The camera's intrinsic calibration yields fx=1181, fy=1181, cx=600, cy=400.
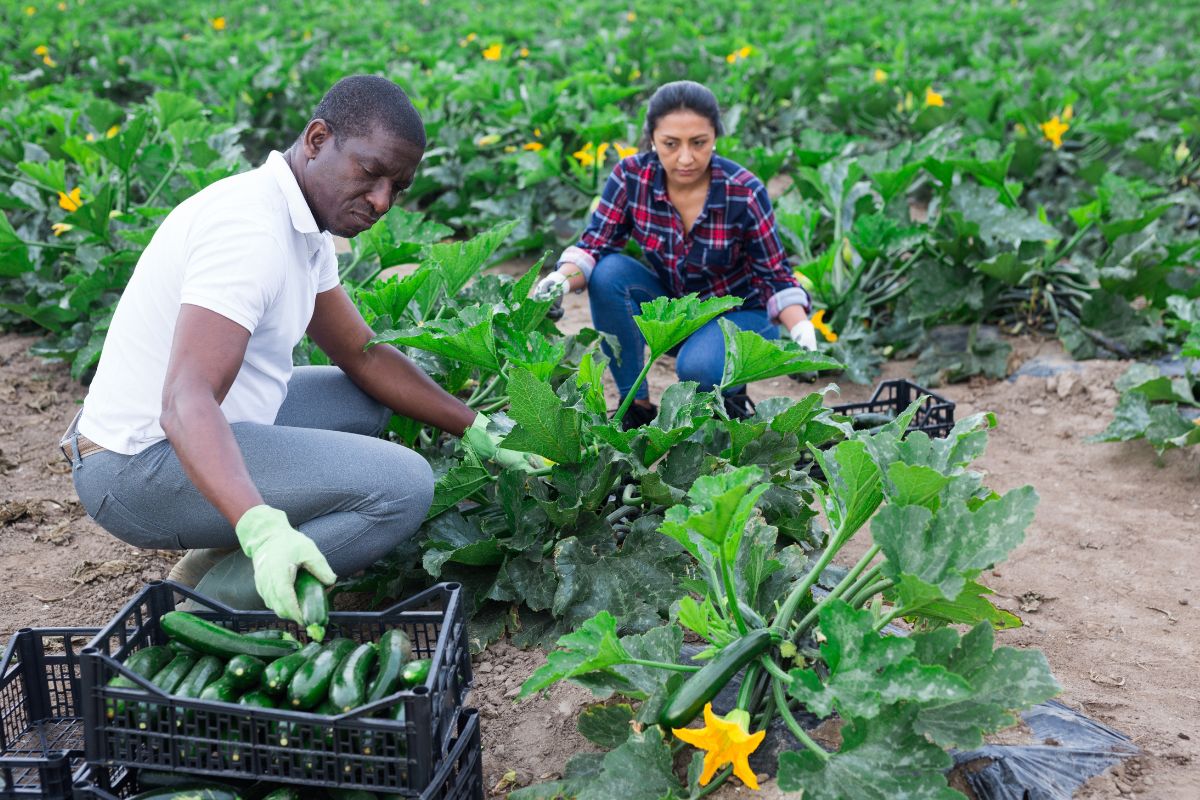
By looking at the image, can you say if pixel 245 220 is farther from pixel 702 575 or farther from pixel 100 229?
pixel 100 229

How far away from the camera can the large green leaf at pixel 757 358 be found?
Answer: 2.99 metres

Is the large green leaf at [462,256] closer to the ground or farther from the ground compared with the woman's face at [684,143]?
closer to the ground

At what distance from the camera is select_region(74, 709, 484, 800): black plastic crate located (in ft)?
7.44

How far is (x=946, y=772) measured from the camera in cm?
247

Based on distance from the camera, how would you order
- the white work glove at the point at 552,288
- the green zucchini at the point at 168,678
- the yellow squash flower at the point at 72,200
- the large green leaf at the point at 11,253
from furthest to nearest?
1. the yellow squash flower at the point at 72,200
2. the large green leaf at the point at 11,253
3. the white work glove at the point at 552,288
4. the green zucchini at the point at 168,678

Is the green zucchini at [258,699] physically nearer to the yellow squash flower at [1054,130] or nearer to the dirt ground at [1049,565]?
the dirt ground at [1049,565]

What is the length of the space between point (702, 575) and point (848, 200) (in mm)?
3184

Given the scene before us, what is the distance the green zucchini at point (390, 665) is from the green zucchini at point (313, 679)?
0.27ft

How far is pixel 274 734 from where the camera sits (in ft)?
7.26

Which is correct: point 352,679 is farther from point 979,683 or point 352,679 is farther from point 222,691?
point 979,683

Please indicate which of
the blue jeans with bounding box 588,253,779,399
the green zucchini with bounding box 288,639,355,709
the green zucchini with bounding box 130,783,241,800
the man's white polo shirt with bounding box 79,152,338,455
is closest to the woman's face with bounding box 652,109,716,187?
the blue jeans with bounding box 588,253,779,399

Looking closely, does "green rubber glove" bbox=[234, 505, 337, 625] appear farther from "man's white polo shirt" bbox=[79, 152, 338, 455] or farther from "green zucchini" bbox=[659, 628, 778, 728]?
"green zucchini" bbox=[659, 628, 778, 728]

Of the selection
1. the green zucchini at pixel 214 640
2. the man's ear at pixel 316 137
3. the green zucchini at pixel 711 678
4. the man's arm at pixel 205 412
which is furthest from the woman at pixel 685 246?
the green zucchini at pixel 214 640

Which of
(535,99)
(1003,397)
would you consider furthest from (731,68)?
(1003,397)
